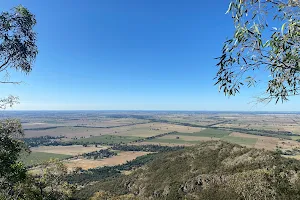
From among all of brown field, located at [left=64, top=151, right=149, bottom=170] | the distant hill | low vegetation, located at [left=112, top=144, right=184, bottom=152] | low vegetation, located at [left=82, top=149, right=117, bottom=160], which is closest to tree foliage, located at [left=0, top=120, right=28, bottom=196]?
the distant hill

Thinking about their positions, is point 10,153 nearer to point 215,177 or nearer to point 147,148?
point 215,177

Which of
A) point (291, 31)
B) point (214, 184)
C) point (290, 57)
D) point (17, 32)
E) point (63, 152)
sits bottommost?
point (63, 152)

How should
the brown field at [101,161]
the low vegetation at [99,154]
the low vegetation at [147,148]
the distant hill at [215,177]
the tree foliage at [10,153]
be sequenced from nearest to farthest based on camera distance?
the tree foliage at [10,153] < the distant hill at [215,177] < the brown field at [101,161] < the low vegetation at [99,154] < the low vegetation at [147,148]

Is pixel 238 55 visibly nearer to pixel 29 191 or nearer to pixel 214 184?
pixel 29 191

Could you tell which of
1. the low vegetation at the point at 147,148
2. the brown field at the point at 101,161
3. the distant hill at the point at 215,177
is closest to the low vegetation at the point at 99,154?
the brown field at the point at 101,161

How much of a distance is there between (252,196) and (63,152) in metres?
131

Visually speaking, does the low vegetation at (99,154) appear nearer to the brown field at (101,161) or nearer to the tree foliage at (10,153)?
the brown field at (101,161)

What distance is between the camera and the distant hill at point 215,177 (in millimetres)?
33219

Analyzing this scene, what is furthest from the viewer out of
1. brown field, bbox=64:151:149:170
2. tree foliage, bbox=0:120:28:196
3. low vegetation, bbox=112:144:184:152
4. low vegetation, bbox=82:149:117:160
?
low vegetation, bbox=112:144:184:152

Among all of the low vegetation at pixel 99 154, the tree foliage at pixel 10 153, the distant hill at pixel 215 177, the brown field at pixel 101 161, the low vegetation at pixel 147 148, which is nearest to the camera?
the tree foliage at pixel 10 153

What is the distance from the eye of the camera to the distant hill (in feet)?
109

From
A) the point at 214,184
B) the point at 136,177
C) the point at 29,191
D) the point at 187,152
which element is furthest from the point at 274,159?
the point at 29,191

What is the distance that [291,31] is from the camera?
22.9ft

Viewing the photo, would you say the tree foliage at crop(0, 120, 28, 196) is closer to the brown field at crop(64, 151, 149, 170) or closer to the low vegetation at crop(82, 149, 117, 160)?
the brown field at crop(64, 151, 149, 170)
